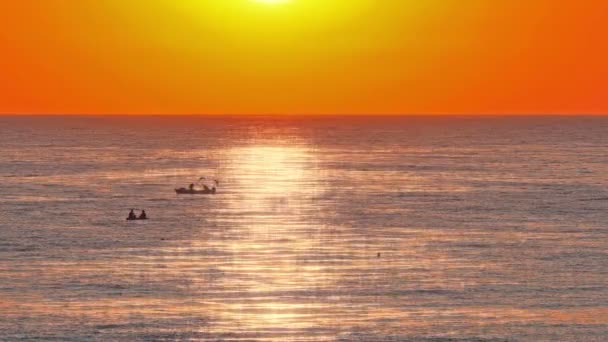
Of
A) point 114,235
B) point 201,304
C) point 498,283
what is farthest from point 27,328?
point 114,235

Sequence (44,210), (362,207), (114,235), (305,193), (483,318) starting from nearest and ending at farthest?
(483,318) < (114,235) < (44,210) < (362,207) < (305,193)

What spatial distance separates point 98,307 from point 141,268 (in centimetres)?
1662

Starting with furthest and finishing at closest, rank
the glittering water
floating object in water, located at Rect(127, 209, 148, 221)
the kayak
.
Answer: the kayak < floating object in water, located at Rect(127, 209, 148, 221) < the glittering water

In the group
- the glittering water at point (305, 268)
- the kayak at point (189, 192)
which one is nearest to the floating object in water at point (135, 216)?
the glittering water at point (305, 268)

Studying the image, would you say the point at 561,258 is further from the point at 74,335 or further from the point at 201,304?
the point at 74,335

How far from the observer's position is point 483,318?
78250 millimetres

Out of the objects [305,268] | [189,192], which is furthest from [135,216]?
[305,268]

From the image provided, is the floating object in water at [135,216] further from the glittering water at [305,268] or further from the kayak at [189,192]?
the kayak at [189,192]

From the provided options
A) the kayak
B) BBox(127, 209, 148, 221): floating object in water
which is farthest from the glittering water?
the kayak

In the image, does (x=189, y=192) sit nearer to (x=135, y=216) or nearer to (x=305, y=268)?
(x=135, y=216)

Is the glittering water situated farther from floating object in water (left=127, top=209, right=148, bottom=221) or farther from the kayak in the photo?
the kayak

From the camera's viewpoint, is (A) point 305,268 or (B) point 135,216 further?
(B) point 135,216

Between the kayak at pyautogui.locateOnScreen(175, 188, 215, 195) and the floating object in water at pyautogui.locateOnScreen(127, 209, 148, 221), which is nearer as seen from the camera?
the floating object in water at pyautogui.locateOnScreen(127, 209, 148, 221)

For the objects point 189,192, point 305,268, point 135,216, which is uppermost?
point 189,192
